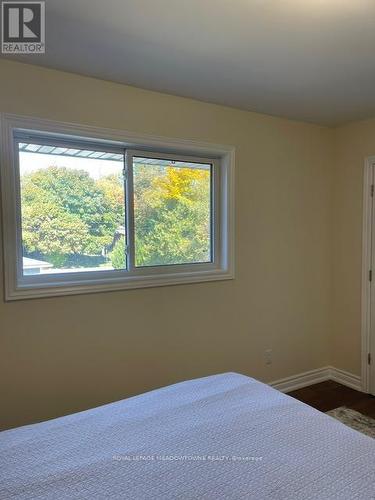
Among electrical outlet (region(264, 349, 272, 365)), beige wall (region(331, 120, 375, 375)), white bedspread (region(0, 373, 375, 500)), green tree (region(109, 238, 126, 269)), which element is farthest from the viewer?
beige wall (region(331, 120, 375, 375))

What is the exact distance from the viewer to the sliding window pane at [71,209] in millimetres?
2074

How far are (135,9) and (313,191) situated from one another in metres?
2.30

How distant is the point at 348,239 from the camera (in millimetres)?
3209

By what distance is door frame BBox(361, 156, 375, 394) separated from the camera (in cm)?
299

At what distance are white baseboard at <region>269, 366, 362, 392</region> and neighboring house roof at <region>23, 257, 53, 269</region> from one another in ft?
7.16

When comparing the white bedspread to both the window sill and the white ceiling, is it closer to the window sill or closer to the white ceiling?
the window sill

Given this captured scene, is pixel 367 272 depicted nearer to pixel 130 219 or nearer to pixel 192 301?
pixel 192 301

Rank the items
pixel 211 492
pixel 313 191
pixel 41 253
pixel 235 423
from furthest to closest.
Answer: pixel 313 191, pixel 41 253, pixel 235 423, pixel 211 492

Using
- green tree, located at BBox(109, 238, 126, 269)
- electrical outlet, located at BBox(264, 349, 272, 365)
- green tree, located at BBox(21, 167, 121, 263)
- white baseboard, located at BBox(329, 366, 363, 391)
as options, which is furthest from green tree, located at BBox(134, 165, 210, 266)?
white baseboard, located at BBox(329, 366, 363, 391)

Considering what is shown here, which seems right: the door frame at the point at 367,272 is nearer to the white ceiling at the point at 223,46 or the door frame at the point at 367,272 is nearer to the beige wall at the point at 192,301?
the beige wall at the point at 192,301

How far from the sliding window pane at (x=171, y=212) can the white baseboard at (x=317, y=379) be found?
1.40 metres

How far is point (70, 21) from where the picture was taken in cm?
152

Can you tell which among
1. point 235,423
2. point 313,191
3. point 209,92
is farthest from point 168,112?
point 235,423

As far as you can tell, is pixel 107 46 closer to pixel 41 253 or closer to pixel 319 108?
pixel 41 253
